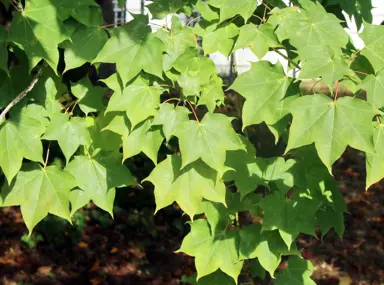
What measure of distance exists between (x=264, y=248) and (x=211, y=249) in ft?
0.73

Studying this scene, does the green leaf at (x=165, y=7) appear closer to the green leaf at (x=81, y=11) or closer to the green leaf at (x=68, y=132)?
the green leaf at (x=81, y=11)

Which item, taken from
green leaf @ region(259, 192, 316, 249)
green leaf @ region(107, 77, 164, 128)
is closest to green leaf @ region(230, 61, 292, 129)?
green leaf @ region(107, 77, 164, 128)

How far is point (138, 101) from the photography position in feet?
7.64

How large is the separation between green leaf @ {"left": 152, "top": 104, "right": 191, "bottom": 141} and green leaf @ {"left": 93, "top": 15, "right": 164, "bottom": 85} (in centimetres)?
16

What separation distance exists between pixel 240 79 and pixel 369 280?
3420mm

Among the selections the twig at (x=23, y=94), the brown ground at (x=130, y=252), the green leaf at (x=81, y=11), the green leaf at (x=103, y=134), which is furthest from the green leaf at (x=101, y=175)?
the brown ground at (x=130, y=252)

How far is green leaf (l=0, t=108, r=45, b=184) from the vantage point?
2324mm

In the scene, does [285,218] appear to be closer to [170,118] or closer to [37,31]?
[170,118]

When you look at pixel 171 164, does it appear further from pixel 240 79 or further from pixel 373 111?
pixel 373 111

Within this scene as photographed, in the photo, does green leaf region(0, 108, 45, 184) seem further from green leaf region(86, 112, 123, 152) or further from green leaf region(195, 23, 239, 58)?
green leaf region(195, 23, 239, 58)

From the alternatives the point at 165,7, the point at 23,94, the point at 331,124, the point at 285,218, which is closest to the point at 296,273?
the point at 285,218

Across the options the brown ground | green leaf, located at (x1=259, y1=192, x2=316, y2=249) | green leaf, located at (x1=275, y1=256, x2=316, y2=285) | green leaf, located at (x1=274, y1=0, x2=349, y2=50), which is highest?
green leaf, located at (x1=274, y1=0, x2=349, y2=50)

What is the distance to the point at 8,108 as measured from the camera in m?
2.42

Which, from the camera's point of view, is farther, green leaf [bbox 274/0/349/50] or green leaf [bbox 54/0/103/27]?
green leaf [bbox 54/0/103/27]
